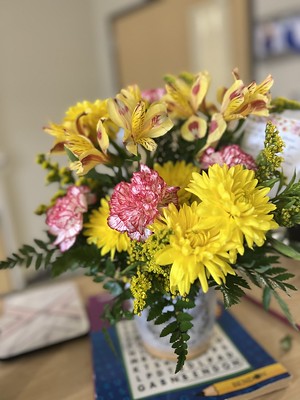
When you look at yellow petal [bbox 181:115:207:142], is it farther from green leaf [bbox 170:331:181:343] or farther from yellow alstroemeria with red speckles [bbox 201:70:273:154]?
green leaf [bbox 170:331:181:343]

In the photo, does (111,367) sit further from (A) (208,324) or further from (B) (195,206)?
(B) (195,206)

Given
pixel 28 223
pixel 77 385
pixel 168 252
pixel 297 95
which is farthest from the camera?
pixel 28 223

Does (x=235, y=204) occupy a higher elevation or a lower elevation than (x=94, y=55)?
lower

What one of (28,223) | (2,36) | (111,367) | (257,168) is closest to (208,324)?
(111,367)

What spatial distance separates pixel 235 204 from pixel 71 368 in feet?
1.60

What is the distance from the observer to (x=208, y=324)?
2.25 feet

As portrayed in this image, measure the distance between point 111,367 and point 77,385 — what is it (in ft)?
0.22

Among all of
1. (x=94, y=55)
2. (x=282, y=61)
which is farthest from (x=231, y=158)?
(x=94, y=55)

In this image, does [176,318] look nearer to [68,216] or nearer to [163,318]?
[163,318]

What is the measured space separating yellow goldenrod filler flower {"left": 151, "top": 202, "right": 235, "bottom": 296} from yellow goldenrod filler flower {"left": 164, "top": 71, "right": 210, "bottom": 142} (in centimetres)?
17

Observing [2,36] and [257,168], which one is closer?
[257,168]

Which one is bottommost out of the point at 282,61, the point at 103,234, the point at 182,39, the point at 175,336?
the point at 175,336

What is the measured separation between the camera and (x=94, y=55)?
10.6 feet

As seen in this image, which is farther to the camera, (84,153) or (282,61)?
(282,61)
